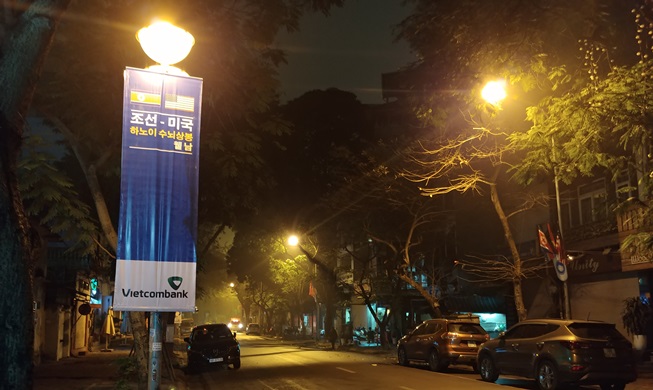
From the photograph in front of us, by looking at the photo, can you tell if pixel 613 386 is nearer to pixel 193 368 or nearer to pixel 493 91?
pixel 493 91

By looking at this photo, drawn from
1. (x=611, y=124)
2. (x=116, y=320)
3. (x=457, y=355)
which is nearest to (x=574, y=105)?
(x=611, y=124)

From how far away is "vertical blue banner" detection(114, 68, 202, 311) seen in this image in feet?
20.4

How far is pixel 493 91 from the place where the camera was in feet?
40.5

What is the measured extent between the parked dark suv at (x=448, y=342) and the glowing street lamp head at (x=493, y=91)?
30.6ft

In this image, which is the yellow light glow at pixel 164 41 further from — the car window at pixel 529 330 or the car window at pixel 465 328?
the car window at pixel 465 328

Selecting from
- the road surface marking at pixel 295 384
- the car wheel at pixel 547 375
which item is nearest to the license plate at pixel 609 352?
the car wheel at pixel 547 375

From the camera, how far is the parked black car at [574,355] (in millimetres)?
13336

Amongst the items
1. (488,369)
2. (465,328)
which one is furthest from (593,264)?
(488,369)

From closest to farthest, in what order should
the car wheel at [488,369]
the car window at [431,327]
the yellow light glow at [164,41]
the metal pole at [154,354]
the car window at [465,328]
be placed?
the metal pole at [154,354] → the yellow light glow at [164,41] → the car wheel at [488,369] → the car window at [465,328] → the car window at [431,327]

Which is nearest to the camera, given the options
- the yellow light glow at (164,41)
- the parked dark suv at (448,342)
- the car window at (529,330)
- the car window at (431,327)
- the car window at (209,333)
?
the yellow light glow at (164,41)

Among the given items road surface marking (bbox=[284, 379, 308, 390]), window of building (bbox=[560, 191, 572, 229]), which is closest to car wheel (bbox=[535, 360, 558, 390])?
road surface marking (bbox=[284, 379, 308, 390])

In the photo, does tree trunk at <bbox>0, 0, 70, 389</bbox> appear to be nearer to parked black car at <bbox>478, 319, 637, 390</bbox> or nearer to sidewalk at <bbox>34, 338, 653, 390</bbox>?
sidewalk at <bbox>34, 338, 653, 390</bbox>

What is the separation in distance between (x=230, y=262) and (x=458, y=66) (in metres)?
42.9

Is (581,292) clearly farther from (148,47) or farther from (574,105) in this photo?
(148,47)
